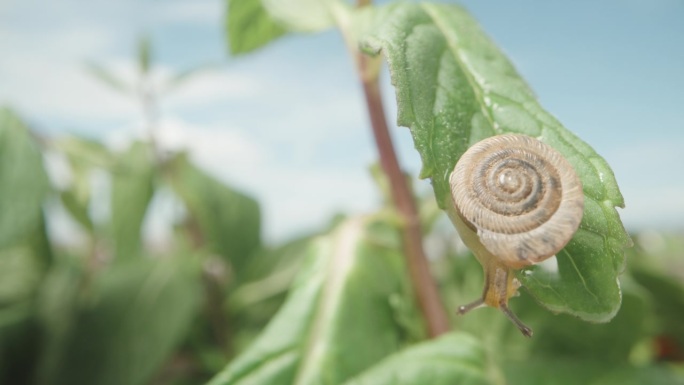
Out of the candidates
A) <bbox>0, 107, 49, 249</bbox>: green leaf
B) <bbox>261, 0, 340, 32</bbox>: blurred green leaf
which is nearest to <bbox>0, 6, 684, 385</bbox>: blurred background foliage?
<bbox>0, 107, 49, 249</bbox>: green leaf

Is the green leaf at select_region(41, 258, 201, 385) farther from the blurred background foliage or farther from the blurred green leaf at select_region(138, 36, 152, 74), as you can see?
the blurred green leaf at select_region(138, 36, 152, 74)

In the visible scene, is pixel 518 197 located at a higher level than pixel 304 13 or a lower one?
lower

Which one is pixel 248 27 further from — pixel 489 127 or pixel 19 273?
pixel 19 273

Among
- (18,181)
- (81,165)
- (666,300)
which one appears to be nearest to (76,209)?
(81,165)

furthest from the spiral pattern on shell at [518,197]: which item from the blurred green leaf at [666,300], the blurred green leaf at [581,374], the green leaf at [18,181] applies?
the blurred green leaf at [666,300]

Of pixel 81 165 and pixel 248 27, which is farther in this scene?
pixel 81 165

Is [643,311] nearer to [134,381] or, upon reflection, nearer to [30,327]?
[134,381]
